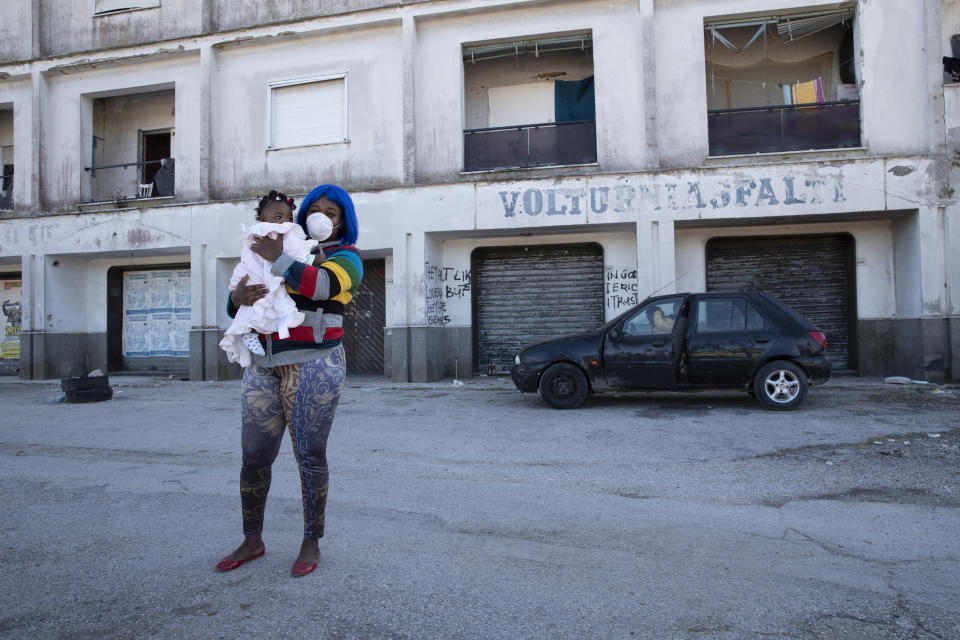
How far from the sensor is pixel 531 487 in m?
4.71

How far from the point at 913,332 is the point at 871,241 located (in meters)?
1.95

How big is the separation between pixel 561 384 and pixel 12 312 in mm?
15592

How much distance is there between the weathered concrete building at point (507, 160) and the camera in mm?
11156

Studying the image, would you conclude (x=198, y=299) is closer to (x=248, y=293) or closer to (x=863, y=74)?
(x=248, y=293)

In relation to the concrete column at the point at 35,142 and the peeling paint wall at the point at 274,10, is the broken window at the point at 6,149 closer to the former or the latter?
the concrete column at the point at 35,142

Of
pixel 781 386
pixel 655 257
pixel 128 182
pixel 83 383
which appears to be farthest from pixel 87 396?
pixel 781 386

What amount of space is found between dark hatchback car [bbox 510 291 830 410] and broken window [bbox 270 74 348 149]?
7.59m

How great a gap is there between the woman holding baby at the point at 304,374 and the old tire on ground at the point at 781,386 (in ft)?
21.1

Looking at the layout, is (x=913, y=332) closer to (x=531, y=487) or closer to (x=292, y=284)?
(x=531, y=487)

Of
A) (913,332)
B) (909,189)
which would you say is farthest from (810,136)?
(913,332)

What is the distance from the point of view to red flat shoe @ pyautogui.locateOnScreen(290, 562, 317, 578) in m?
2.84

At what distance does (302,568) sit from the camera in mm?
2857

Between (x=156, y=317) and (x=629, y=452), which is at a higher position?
(x=156, y=317)

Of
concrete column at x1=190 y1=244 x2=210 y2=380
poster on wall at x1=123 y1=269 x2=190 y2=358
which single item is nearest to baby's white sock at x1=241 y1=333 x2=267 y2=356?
concrete column at x1=190 y1=244 x2=210 y2=380
